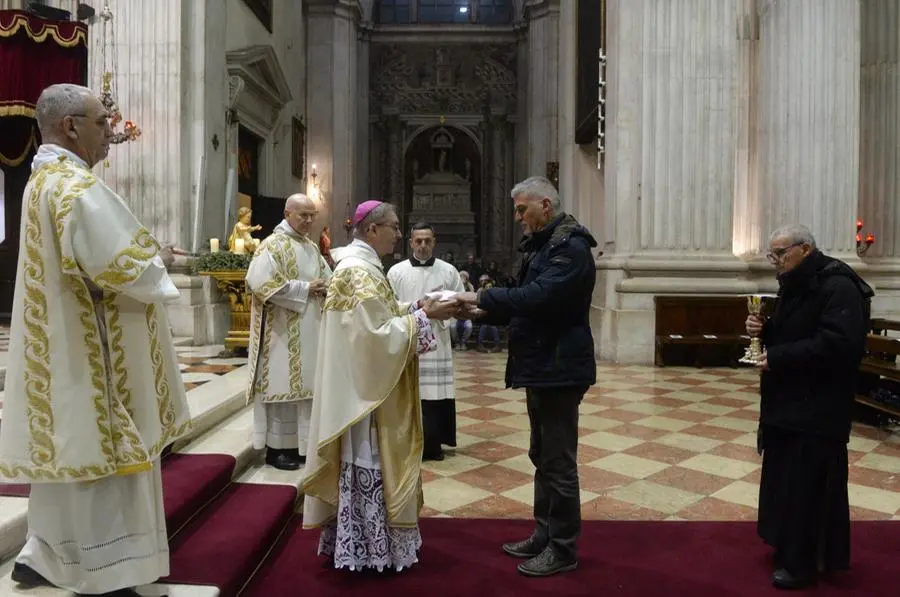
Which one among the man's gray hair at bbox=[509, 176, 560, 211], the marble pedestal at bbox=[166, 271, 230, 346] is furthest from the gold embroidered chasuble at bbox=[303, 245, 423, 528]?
the marble pedestal at bbox=[166, 271, 230, 346]

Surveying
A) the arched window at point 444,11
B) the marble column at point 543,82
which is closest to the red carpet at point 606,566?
the marble column at point 543,82

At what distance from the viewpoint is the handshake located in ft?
10.3

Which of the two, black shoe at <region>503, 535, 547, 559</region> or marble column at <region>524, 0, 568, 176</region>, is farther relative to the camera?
marble column at <region>524, 0, 568, 176</region>

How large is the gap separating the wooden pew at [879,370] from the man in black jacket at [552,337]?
361 centimetres

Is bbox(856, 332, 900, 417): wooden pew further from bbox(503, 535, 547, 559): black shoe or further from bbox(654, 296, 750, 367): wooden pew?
bbox(503, 535, 547, 559): black shoe

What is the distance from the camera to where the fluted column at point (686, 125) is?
392 inches

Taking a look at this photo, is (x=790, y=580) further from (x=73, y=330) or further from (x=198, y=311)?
(x=198, y=311)

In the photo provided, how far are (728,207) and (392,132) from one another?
1520 cm

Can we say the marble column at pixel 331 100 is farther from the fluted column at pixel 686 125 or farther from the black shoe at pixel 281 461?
the black shoe at pixel 281 461

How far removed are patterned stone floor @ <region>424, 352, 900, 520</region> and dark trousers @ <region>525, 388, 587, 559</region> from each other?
0.82m

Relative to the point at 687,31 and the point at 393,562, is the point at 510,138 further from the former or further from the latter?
the point at 393,562

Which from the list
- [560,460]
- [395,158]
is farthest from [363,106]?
[560,460]

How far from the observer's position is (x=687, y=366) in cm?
965

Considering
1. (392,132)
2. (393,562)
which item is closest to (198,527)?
(393,562)
